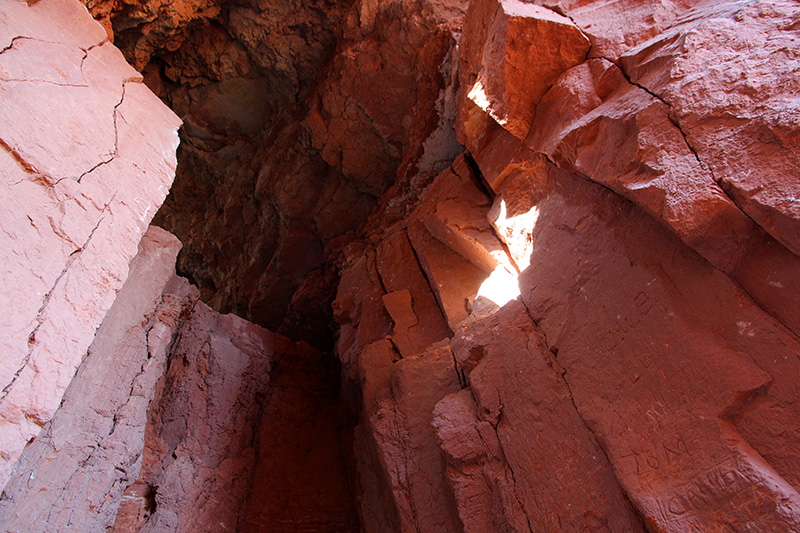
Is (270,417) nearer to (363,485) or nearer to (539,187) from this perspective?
(363,485)

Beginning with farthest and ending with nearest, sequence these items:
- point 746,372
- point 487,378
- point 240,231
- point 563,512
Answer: point 240,231 < point 487,378 < point 563,512 < point 746,372

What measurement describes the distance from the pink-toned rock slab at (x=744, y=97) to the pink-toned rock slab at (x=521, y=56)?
33.4 inches

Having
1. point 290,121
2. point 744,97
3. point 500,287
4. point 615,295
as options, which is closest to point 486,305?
point 500,287

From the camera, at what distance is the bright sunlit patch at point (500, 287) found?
4264 millimetres

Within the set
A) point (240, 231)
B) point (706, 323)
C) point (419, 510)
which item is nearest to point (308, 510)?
point (419, 510)

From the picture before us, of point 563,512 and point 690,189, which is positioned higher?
point 690,189

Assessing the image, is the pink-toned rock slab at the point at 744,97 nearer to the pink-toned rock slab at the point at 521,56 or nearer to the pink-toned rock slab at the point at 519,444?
the pink-toned rock slab at the point at 521,56

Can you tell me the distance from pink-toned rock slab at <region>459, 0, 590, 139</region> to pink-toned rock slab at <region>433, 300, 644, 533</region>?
175 centimetres

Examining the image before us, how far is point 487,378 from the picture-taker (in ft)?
12.2

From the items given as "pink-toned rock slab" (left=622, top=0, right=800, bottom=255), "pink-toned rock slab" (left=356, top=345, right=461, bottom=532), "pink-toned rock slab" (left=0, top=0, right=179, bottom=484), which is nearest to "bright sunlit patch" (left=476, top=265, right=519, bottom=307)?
"pink-toned rock slab" (left=356, top=345, right=461, bottom=532)

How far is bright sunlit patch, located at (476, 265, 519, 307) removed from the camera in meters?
4.26

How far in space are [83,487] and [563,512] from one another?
3679mm

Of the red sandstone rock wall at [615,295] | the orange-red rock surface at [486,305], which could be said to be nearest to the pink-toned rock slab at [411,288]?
the orange-red rock surface at [486,305]

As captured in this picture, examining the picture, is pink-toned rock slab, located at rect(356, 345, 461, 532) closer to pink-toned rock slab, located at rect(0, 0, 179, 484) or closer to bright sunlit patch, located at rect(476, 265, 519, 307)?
bright sunlit patch, located at rect(476, 265, 519, 307)
